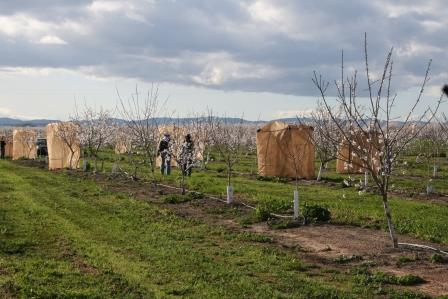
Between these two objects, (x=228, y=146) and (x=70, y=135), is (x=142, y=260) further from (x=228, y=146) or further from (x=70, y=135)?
(x=70, y=135)

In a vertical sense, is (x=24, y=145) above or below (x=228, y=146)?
below

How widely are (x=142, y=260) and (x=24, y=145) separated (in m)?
39.1

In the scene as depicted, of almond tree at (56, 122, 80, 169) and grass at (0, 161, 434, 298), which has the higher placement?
almond tree at (56, 122, 80, 169)

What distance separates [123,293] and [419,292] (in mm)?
3500

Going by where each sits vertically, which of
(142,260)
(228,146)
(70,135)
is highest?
(70,135)

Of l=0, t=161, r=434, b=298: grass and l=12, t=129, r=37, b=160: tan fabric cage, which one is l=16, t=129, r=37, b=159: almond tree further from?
l=0, t=161, r=434, b=298: grass

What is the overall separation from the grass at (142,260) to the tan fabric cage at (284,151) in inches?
429

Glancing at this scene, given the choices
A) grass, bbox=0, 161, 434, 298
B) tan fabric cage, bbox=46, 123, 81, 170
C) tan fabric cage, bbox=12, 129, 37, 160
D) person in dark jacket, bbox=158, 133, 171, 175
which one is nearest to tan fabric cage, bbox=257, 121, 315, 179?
person in dark jacket, bbox=158, 133, 171, 175

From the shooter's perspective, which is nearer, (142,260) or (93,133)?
(142,260)

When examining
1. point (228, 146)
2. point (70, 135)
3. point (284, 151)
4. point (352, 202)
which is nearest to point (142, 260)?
point (352, 202)

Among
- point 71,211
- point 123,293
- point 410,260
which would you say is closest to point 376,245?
point 410,260

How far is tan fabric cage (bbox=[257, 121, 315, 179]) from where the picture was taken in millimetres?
24250

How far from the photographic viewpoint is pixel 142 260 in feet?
29.3

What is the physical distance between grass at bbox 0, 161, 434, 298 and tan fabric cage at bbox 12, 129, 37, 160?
105 feet
